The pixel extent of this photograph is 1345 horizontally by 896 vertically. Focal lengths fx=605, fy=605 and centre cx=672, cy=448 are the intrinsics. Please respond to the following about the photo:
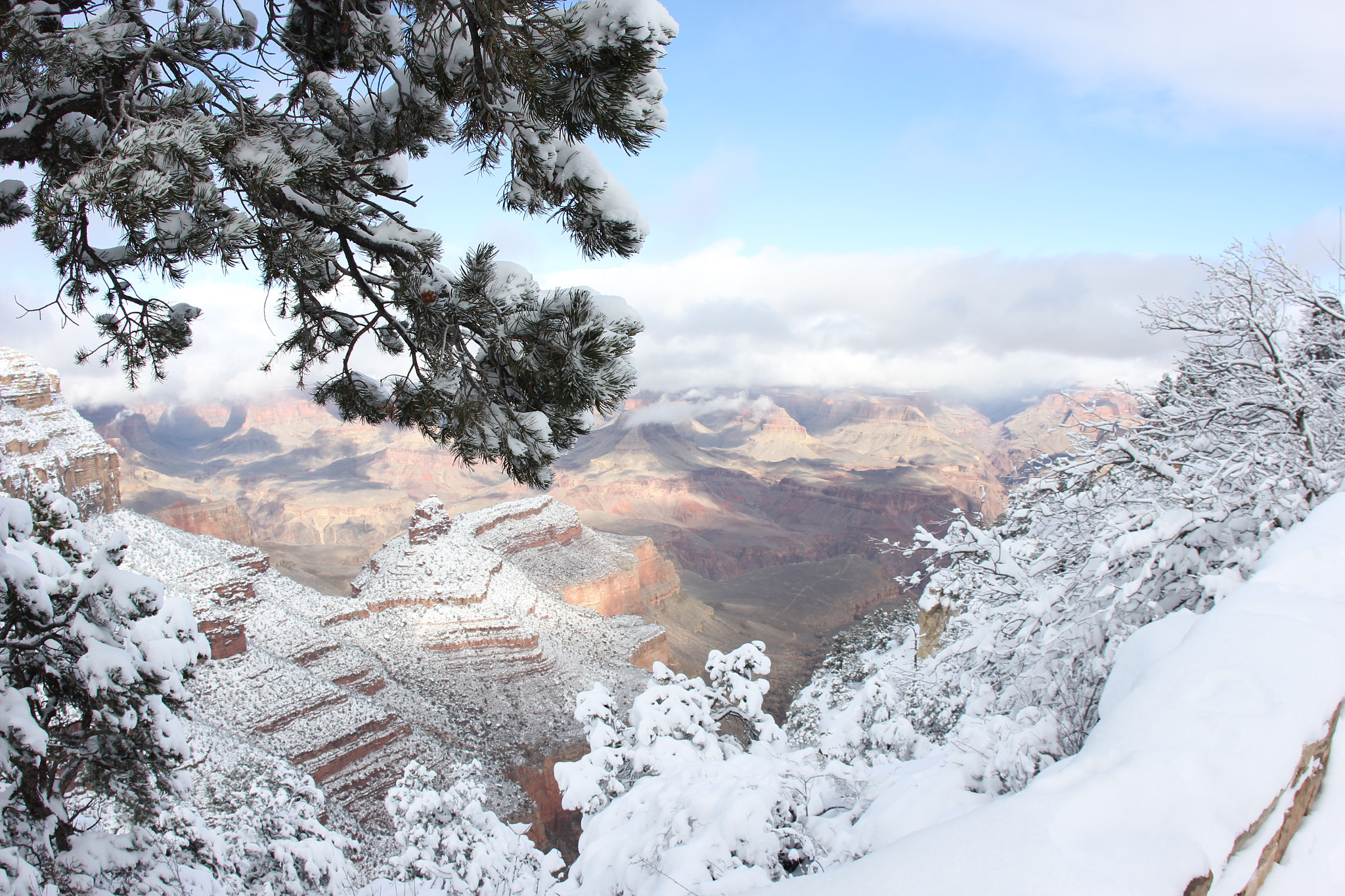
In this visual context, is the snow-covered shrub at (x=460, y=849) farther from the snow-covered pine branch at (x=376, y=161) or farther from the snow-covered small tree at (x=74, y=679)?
the snow-covered pine branch at (x=376, y=161)

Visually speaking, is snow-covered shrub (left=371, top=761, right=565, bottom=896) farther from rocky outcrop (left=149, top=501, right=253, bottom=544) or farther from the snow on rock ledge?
rocky outcrop (left=149, top=501, right=253, bottom=544)

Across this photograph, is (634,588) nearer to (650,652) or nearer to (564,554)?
(564,554)

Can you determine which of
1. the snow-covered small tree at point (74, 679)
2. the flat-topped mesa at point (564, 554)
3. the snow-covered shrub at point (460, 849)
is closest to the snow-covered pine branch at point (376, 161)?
the snow-covered small tree at point (74, 679)

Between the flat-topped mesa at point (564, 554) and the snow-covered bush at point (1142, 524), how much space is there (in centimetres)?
4400

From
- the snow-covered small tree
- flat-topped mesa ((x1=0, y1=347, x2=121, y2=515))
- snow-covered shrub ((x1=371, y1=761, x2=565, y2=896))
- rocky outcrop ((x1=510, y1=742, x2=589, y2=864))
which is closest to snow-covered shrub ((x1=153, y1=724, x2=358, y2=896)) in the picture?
snow-covered shrub ((x1=371, y1=761, x2=565, y2=896))

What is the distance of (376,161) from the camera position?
139 inches

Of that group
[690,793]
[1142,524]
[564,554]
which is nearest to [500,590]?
[564,554]

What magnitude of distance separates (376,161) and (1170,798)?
4.58 meters

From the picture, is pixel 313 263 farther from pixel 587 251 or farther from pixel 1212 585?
pixel 1212 585

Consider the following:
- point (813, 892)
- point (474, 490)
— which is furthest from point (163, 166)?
point (474, 490)

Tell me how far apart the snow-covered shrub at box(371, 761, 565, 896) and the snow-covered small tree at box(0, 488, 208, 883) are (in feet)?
11.2

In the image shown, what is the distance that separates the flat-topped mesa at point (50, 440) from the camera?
1238 inches

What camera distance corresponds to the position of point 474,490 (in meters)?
173

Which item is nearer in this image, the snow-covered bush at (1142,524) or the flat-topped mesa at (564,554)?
the snow-covered bush at (1142,524)
